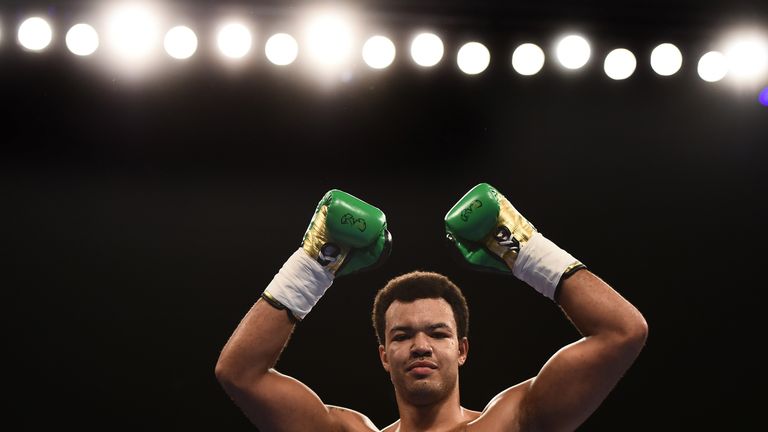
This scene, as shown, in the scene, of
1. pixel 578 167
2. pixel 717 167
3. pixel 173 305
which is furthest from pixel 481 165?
pixel 173 305

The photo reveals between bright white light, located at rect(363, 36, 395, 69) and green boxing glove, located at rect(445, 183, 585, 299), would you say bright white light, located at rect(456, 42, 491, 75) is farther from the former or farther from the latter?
green boxing glove, located at rect(445, 183, 585, 299)

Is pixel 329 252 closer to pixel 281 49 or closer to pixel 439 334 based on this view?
pixel 439 334

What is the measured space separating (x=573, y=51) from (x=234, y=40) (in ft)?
4.32

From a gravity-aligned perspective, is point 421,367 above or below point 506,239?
below

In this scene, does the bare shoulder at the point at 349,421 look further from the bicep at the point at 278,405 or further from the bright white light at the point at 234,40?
the bright white light at the point at 234,40

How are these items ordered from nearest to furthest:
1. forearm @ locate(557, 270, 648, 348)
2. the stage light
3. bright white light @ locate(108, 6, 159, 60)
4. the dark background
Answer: forearm @ locate(557, 270, 648, 348) < bright white light @ locate(108, 6, 159, 60) < the stage light < the dark background

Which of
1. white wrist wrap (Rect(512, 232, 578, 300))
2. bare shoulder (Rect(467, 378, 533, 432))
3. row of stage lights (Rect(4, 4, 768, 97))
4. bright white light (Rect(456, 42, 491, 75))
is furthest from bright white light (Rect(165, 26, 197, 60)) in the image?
bare shoulder (Rect(467, 378, 533, 432))

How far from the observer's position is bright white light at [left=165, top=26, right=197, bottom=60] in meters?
3.50

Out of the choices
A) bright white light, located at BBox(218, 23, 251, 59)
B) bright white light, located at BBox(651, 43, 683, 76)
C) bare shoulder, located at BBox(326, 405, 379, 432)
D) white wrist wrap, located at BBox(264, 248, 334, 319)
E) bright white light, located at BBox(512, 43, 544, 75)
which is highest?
bright white light, located at BBox(651, 43, 683, 76)

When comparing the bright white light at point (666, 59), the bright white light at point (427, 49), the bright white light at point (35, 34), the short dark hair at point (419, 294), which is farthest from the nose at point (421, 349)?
the bright white light at point (35, 34)

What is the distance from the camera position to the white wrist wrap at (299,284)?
2.50 metres

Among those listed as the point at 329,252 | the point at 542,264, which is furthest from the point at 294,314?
the point at 542,264

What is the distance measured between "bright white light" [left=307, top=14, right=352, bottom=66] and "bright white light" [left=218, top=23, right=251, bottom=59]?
0.79 feet

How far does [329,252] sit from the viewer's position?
8.35 ft
